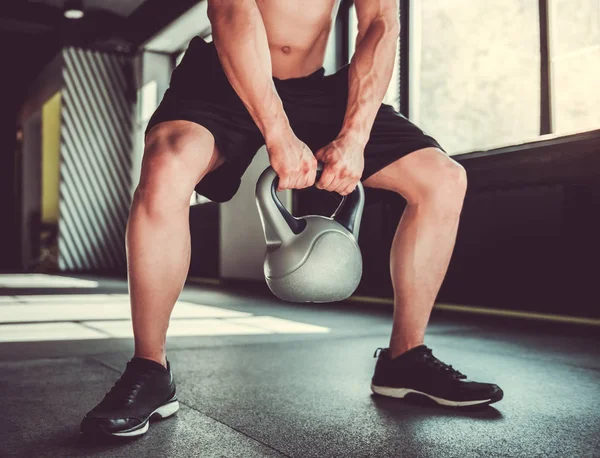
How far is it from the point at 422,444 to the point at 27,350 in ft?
4.78

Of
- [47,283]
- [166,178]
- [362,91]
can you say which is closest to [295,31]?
[362,91]

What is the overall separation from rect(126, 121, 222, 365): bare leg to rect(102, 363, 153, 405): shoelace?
5 centimetres

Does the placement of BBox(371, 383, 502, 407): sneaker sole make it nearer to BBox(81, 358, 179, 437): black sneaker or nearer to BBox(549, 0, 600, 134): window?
BBox(81, 358, 179, 437): black sneaker

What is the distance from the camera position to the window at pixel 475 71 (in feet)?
9.87

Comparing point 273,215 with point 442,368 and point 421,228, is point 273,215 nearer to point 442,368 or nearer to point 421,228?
point 421,228

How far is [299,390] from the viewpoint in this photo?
54.0 inches

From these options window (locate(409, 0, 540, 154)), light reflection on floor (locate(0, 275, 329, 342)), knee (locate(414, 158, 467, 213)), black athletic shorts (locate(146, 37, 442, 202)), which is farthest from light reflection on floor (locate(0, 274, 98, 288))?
knee (locate(414, 158, 467, 213))

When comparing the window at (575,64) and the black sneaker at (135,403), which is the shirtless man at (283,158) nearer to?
the black sneaker at (135,403)

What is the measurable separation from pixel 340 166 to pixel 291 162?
0.11 meters

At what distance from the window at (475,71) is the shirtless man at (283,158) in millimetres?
1904

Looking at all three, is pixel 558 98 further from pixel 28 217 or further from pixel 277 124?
pixel 28 217

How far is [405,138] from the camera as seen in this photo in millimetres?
1341

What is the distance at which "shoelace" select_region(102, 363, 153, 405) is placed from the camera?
3.44 feet

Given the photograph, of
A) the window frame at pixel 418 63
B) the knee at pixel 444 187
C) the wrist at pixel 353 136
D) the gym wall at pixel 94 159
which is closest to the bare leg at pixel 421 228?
the knee at pixel 444 187
